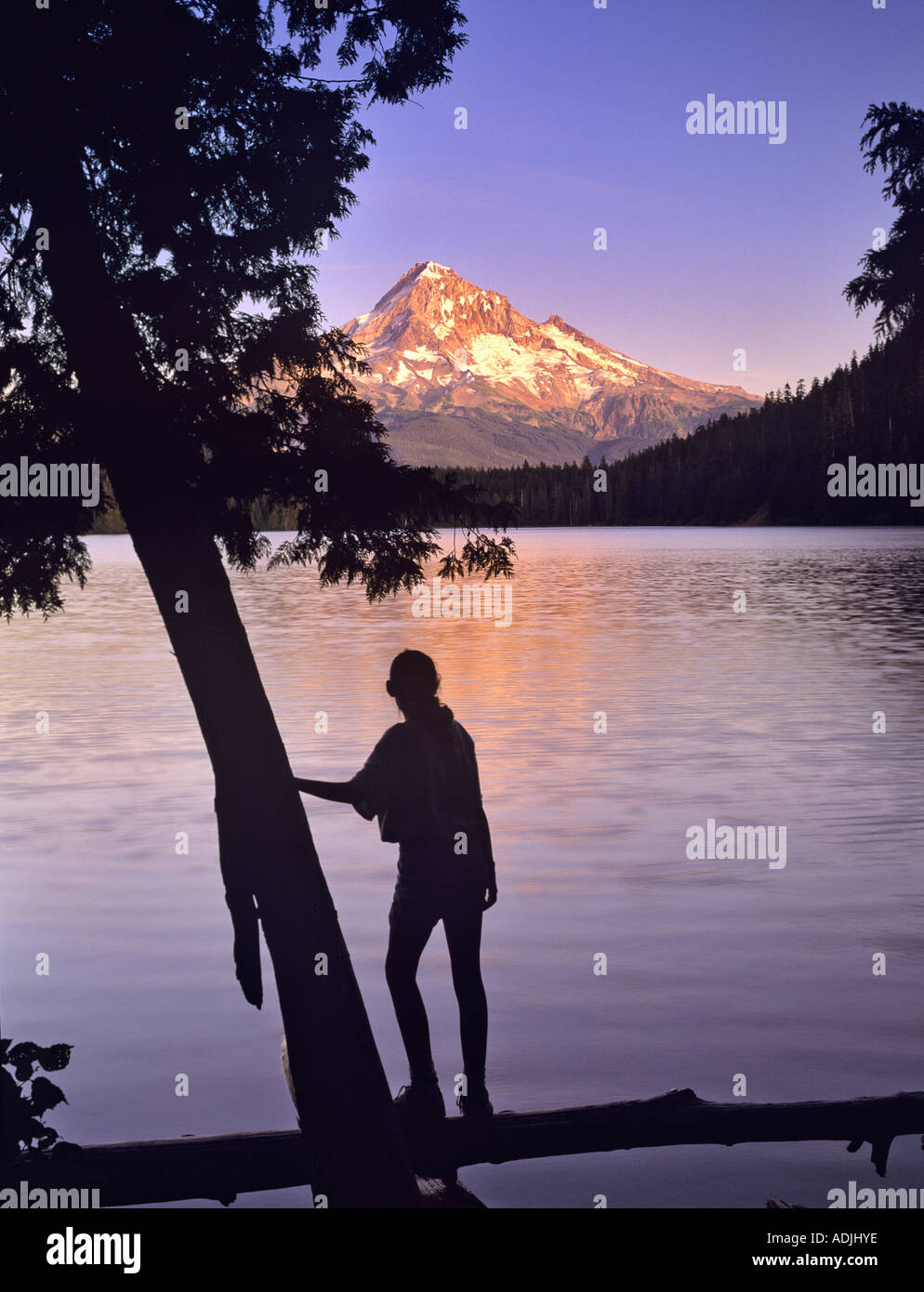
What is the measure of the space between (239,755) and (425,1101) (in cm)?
194

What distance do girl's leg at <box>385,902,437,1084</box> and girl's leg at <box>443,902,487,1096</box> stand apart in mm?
131

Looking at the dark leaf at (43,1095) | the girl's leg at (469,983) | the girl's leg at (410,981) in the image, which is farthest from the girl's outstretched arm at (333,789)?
the dark leaf at (43,1095)

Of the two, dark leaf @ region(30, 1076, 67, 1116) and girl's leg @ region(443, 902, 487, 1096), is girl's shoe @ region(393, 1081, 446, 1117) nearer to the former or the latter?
girl's leg @ region(443, 902, 487, 1096)

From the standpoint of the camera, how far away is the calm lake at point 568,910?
870 centimetres

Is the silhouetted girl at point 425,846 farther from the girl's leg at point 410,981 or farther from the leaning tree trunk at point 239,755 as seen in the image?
the leaning tree trunk at point 239,755

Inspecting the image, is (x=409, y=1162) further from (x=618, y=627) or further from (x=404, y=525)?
(x=618, y=627)

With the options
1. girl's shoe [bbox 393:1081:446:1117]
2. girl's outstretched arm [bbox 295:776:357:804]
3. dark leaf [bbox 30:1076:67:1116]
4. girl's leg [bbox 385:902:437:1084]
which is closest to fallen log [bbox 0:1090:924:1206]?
girl's shoe [bbox 393:1081:446:1117]

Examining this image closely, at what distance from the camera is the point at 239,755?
7.25 m

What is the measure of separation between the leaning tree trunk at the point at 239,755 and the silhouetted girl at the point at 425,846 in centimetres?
29

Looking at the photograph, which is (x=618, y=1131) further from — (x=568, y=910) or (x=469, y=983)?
(x=568, y=910)

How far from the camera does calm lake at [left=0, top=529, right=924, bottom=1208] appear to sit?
28.6ft

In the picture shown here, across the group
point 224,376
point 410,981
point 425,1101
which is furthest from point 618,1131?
point 224,376

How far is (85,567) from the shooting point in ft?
29.0
